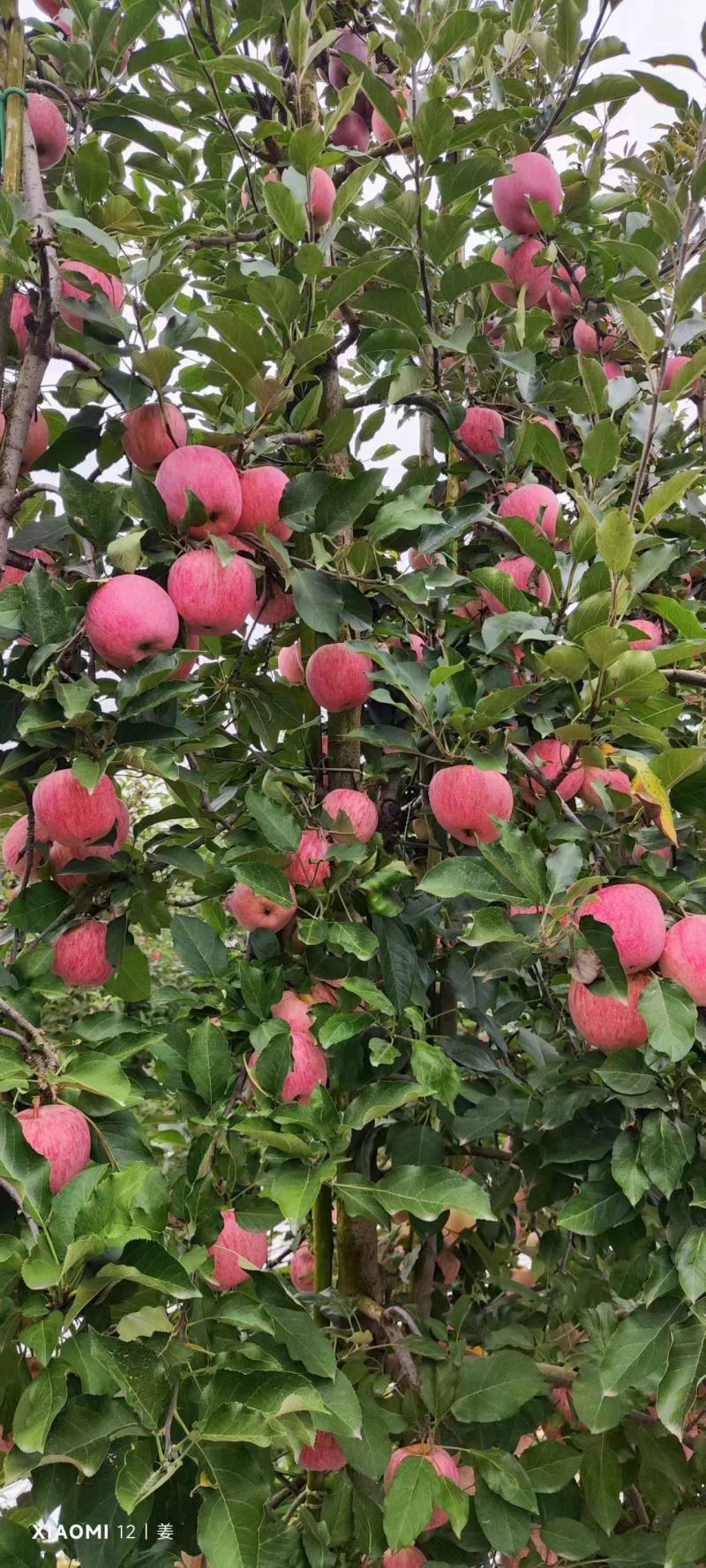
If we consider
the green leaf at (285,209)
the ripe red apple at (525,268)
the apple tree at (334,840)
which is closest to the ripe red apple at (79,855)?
the apple tree at (334,840)

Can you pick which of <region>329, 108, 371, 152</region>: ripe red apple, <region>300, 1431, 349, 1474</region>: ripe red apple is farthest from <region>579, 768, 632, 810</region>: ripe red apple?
<region>329, 108, 371, 152</region>: ripe red apple

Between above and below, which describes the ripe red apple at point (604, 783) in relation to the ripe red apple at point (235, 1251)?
above

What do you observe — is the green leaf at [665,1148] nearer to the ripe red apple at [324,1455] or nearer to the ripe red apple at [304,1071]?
the ripe red apple at [304,1071]

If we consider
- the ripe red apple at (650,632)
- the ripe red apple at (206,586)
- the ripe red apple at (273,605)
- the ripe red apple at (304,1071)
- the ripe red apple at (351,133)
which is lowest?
the ripe red apple at (304,1071)

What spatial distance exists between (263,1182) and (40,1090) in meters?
0.18

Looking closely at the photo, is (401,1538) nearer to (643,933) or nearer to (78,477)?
(643,933)

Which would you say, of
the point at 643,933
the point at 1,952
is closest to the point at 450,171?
the point at 643,933

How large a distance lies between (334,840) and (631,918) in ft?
1.09

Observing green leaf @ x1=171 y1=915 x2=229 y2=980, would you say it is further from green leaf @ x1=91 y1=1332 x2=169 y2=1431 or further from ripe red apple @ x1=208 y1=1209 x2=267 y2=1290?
green leaf @ x1=91 y1=1332 x2=169 y2=1431

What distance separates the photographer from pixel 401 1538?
878mm

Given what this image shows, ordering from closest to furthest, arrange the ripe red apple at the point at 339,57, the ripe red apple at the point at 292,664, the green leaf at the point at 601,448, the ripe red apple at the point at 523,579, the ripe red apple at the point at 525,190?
the green leaf at the point at 601,448
the ripe red apple at the point at 523,579
the ripe red apple at the point at 525,190
the ripe red apple at the point at 292,664
the ripe red apple at the point at 339,57

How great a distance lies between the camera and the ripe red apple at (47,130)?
1167 millimetres

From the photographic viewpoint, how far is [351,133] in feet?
5.14

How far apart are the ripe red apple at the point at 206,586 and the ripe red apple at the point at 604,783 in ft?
1.16
